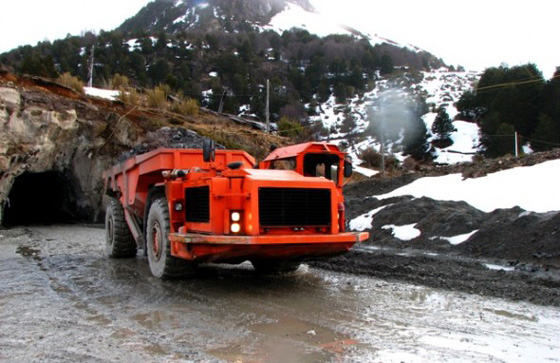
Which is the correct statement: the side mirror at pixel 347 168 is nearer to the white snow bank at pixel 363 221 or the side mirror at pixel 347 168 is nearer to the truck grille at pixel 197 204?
the truck grille at pixel 197 204

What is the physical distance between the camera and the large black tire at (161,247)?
750cm

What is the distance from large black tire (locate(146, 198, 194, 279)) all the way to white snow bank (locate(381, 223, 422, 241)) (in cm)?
571

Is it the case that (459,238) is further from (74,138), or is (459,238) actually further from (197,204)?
(74,138)

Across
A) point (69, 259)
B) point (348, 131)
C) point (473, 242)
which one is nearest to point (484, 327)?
point (473, 242)

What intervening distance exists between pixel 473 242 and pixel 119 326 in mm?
7341

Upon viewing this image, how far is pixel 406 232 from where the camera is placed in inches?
464

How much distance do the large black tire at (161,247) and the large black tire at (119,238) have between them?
2.22 metres

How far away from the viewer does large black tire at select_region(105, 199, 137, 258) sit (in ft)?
33.8

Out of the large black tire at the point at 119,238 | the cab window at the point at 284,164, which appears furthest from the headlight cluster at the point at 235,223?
the large black tire at the point at 119,238

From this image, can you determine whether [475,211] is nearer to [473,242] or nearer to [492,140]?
[473,242]

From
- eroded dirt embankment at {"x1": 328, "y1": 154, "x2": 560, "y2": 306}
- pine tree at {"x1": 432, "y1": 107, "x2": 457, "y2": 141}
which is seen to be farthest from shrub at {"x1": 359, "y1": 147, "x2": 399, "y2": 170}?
eroded dirt embankment at {"x1": 328, "y1": 154, "x2": 560, "y2": 306}

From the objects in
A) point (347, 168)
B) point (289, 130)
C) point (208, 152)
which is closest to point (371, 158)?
point (289, 130)

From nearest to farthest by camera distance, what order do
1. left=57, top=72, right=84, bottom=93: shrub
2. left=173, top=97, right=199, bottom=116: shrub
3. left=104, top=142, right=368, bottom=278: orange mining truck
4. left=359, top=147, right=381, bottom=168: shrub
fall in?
left=104, top=142, right=368, bottom=278: orange mining truck, left=57, top=72, right=84, bottom=93: shrub, left=173, top=97, right=199, bottom=116: shrub, left=359, top=147, right=381, bottom=168: shrub

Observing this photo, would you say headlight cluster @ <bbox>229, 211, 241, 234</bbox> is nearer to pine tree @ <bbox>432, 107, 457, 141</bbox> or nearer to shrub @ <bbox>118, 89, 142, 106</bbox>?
shrub @ <bbox>118, 89, 142, 106</bbox>
